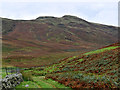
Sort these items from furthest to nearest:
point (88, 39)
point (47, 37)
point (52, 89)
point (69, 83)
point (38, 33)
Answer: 1. point (88, 39)
2. point (38, 33)
3. point (47, 37)
4. point (69, 83)
5. point (52, 89)

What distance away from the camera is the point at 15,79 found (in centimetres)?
1514

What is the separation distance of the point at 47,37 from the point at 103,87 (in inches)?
5449

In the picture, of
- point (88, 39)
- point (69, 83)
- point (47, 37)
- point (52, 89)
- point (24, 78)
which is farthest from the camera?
point (88, 39)

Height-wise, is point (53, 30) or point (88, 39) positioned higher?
point (53, 30)

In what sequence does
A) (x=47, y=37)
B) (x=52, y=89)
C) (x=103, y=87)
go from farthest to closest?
(x=47, y=37) → (x=52, y=89) → (x=103, y=87)

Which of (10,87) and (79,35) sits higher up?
(79,35)

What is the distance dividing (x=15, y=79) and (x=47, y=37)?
135375 mm

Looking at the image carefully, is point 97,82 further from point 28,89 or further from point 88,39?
point 88,39

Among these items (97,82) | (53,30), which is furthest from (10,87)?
(53,30)

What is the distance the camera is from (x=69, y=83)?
16.4 m

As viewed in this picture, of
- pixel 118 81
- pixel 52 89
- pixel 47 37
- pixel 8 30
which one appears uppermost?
pixel 8 30

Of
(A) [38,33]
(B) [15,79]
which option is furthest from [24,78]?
(A) [38,33]

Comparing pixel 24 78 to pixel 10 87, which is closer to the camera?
pixel 10 87

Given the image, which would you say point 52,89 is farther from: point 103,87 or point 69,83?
point 103,87
